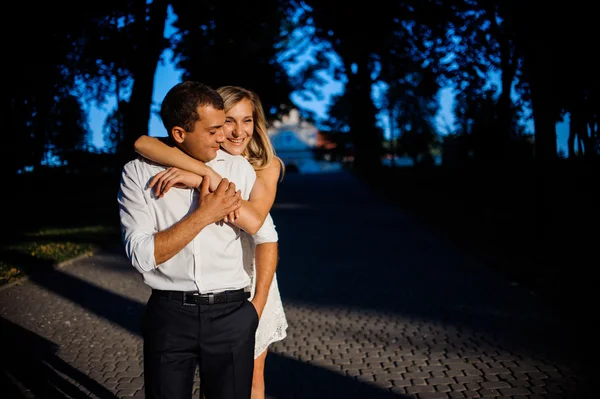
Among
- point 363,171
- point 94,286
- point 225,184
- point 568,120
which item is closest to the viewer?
point 225,184

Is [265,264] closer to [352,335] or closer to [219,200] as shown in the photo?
[219,200]

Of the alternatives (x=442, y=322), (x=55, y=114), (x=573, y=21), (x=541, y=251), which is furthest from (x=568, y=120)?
(x=55, y=114)

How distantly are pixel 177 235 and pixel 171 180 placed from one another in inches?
8.3

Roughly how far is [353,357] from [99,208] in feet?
40.0

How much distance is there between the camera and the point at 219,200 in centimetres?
196

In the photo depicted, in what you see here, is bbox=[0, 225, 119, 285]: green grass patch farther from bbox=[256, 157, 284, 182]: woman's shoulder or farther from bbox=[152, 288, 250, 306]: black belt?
bbox=[152, 288, 250, 306]: black belt

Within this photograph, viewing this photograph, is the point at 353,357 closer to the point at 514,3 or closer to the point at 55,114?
the point at 514,3

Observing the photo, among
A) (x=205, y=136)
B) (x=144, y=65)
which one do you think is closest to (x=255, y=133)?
(x=205, y=136)

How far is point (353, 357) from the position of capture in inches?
178

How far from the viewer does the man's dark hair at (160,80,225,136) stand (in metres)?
1.98

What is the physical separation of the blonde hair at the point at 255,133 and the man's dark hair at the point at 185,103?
675 millimetres

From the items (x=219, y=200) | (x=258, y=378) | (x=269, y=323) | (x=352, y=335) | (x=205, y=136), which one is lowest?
(x=352, y=335)

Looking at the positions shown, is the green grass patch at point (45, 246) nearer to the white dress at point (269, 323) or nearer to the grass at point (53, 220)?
the grass at point (53, 220)

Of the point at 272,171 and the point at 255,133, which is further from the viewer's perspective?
the point at 255,133
